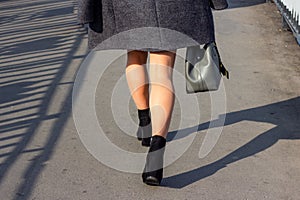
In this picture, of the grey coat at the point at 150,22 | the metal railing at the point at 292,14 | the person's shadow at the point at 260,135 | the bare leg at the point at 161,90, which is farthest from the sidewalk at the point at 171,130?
the grey coat at the point at 150,22

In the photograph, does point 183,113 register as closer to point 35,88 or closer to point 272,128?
point 272,128

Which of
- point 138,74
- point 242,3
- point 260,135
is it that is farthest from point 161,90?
point 242,3

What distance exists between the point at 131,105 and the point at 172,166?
56.1 inches

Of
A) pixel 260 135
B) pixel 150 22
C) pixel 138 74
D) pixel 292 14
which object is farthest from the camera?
pixel 292 14

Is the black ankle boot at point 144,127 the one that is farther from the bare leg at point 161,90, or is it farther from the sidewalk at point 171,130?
the bare leg at point 161,90

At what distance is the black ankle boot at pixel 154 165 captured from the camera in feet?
13.3

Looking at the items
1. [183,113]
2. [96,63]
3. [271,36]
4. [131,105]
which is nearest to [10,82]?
[96,63]

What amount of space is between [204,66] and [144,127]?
26.6 inches

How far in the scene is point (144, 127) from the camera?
15.3 feet

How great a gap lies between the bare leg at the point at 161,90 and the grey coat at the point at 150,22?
10cm

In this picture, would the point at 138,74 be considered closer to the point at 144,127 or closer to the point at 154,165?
the point at 144,127

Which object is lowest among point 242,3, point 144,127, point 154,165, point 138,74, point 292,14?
point 242,3

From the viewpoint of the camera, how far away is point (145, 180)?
4109mm

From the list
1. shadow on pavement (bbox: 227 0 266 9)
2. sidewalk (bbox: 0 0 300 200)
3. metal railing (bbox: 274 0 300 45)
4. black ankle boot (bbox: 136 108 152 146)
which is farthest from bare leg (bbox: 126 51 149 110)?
shadow on pavement (bbox: 227 0 266 9)
